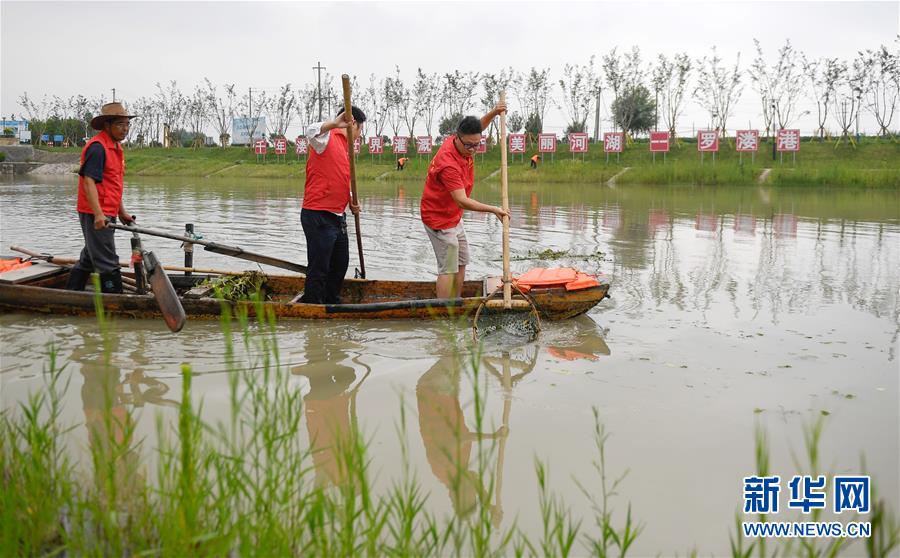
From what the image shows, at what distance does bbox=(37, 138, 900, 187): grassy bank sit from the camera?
84.4 ft

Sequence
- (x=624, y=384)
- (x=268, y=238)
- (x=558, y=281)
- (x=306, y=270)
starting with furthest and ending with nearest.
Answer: (x=268, y=238) → (x=306, y=270) → (x=558, y=281) → (x=624, y=384)

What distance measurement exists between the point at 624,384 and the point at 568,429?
2.69 ft

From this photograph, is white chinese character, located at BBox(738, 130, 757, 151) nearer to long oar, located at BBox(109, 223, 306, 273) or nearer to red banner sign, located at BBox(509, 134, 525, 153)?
red banner sign, located at BBox(509, 134, 525, 153)

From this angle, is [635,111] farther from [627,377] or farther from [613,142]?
[627,377]

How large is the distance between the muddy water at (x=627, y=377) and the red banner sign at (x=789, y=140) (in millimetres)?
24268

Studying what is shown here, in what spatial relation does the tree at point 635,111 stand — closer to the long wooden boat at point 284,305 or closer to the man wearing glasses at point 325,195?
the long wooden boat at point 284,305

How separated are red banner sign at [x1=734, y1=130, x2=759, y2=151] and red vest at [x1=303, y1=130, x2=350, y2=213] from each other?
29.6 metres

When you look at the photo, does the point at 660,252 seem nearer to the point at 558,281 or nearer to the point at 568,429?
the point at 558,281

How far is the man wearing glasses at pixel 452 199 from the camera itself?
5.24m

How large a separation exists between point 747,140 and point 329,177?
1185 inches

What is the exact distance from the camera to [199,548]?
1.99 m

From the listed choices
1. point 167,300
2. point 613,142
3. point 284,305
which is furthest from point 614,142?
point 167,300

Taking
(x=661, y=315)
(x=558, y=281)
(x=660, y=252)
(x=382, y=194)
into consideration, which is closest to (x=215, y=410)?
(x=558, y=281)

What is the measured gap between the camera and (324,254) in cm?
562
